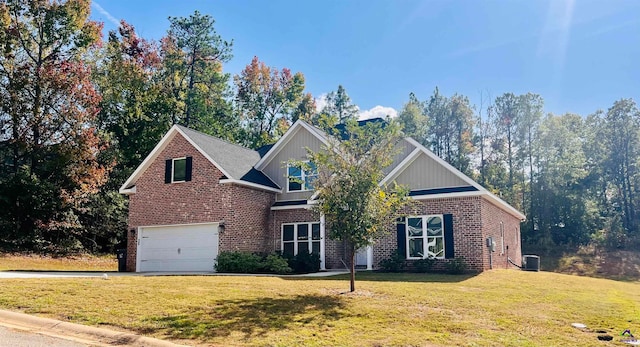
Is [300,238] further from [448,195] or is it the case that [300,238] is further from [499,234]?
[499,234]

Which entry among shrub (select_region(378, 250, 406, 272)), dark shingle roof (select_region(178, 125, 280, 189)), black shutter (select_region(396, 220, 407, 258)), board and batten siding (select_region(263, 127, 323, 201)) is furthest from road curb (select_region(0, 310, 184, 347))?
board and batten siding (select_region(263, 127, 323, 201))

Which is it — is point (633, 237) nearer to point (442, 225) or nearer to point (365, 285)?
point (442, 225)

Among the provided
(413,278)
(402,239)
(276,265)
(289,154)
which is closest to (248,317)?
(413,278)

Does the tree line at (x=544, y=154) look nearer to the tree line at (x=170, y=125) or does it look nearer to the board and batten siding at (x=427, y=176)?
the tree line at (x=170, y=125)

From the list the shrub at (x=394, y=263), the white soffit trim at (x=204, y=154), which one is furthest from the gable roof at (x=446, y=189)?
the white soffit trim at (x=204, y=154)

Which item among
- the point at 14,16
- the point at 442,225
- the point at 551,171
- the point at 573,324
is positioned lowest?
the point at 573,324

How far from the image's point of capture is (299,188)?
23922 mm

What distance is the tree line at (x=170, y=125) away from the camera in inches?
1216

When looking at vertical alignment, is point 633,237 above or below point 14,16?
below

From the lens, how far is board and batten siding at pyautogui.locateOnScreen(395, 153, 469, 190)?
→ 19.8 metres

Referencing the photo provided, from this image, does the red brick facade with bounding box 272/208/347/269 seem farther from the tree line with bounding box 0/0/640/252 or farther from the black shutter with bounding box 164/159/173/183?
the tree line with bounding box 0/0/640/252

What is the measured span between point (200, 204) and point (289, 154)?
210 inches

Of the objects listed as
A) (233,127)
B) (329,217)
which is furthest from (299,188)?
(233,127)

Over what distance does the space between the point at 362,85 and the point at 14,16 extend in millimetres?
22986
